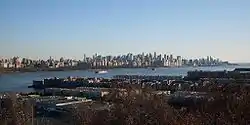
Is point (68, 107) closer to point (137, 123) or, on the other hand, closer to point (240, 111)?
point (137, 123)

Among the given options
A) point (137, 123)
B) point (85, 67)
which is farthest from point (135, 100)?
point (85, 67)

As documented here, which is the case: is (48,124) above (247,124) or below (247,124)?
below

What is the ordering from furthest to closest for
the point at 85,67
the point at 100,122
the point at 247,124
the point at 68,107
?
the point at 85,67
the point at 68,107
the point at 100,122
the point at 247,124

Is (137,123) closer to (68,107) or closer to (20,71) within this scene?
(68,107)

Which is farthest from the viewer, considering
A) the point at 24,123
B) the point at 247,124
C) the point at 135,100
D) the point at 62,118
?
the point at 62,118

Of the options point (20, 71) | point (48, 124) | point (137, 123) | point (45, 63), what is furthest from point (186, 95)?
point (45, 63)

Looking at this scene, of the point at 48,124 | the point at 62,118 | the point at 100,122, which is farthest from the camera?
the point at 62,118

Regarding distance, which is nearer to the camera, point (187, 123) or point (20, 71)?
point (187, 123)

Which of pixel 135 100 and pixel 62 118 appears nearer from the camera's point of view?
pixel 135 100

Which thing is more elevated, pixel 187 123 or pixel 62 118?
pixel 187 123
